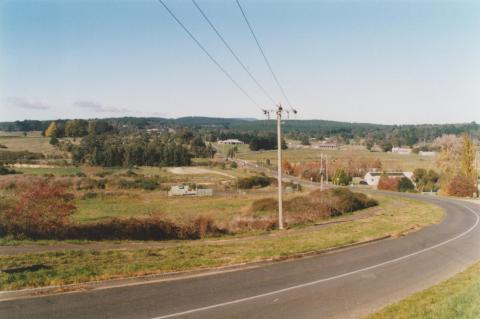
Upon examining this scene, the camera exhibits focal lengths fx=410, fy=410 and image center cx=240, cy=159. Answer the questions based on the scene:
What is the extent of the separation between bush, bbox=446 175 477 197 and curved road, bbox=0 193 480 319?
148 feet

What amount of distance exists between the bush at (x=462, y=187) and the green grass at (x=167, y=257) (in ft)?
129

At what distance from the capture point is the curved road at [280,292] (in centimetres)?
1035

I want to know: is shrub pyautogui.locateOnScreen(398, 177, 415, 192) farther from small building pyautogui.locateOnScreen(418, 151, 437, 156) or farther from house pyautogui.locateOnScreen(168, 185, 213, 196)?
small building pyautogui.locateOnScreen(418, 151, 437, 156)

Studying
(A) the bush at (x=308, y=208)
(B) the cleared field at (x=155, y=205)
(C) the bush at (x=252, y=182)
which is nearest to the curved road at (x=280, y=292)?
(A) the bush at (x=308, y=208)

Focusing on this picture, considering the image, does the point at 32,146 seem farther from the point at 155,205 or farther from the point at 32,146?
the point at 155,205

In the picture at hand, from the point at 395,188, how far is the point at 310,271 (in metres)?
62.8

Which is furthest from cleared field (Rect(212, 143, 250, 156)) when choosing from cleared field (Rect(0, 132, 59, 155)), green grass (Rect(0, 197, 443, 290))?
green grass (Rect(0, 197, 443, 290))

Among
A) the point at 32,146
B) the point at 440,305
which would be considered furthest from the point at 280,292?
the point at 32,146

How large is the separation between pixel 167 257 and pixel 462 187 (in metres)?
54.9

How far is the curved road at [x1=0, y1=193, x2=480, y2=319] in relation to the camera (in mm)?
10352

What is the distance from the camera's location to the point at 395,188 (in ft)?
238

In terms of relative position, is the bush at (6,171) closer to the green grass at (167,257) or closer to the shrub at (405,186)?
the green grass at (167,257)

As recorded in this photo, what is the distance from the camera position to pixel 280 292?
12.2 m

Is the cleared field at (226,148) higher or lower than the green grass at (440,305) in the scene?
lower
